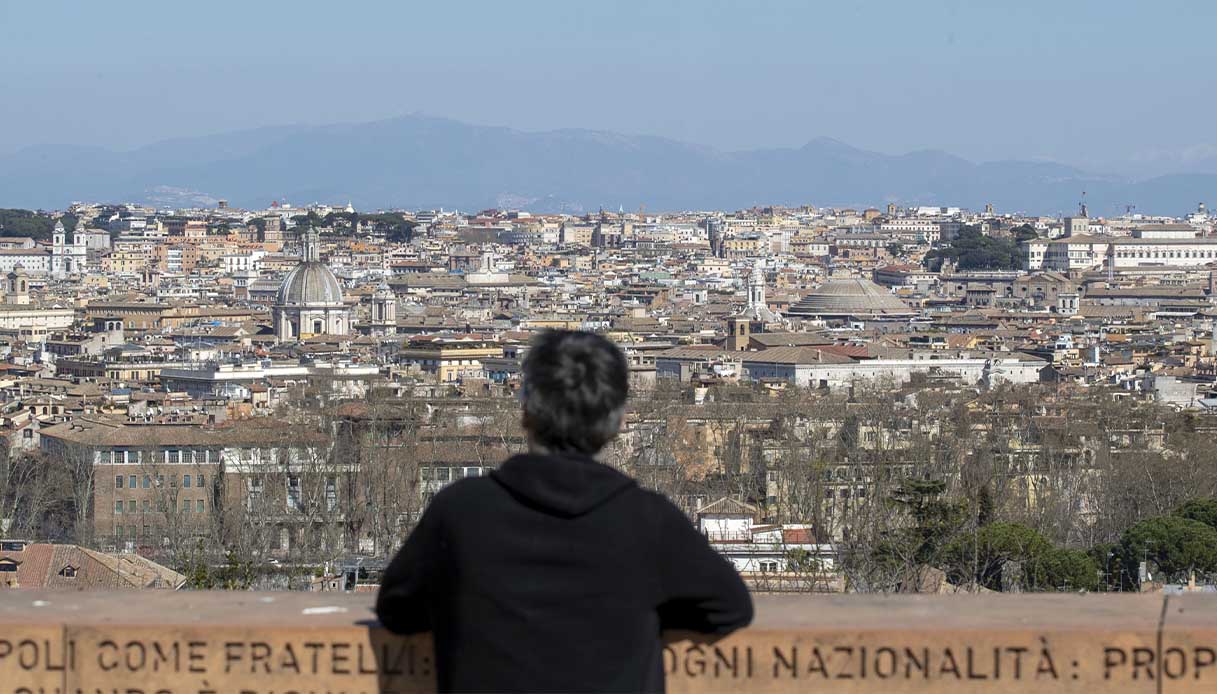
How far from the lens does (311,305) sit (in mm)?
72562

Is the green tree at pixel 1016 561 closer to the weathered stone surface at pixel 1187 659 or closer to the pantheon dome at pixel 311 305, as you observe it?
the weathered stone surface at pixel 1187 659

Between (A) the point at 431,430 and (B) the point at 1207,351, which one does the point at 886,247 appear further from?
(A) the point at 431,430

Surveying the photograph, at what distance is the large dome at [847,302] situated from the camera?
76.1 metres

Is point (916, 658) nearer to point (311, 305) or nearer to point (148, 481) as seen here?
point (148, 481)

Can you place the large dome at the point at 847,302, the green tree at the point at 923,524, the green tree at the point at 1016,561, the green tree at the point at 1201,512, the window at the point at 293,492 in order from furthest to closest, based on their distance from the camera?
the large dome at the point at 847,302
the window at the point at 293,492
the green tree at the point at 1201,512
the green tree at the point at 923,524
the green tree at the point at 1016,561

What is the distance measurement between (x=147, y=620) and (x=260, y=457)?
82.9 ft

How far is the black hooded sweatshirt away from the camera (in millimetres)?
2951

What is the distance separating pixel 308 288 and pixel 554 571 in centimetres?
7074

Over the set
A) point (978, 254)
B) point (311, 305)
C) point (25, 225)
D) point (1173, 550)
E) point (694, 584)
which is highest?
point (25, 225)

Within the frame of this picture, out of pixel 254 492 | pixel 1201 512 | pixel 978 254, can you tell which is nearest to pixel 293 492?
pixel 254 492

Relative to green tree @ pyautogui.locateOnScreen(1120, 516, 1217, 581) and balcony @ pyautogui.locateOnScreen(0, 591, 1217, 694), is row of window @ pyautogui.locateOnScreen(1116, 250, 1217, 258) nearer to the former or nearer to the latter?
green tree @ pyautogui.locateOnScreen(1120, 516, 1217, 581)

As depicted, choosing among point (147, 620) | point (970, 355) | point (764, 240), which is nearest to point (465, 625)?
A: point (147, 620)

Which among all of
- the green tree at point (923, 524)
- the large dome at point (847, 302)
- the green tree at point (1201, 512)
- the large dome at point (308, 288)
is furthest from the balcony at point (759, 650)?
the large dome at point (847, 302)

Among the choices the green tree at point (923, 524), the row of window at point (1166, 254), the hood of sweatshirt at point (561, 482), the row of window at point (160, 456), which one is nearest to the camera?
the hood of sweatshirt at point (561, 482)
